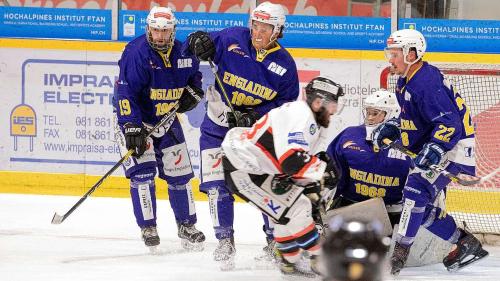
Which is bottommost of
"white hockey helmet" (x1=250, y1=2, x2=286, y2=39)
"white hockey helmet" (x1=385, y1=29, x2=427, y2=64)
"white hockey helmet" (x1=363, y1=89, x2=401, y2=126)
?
"white hockey helmet" (x1=363, y1=89, x2=401, y2=126)

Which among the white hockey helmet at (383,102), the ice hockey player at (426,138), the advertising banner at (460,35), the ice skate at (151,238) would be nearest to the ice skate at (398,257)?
the ice hockey player at (426,138)

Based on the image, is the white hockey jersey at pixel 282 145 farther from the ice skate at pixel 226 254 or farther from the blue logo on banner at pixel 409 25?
the blue logo on banner at pixel 409 25

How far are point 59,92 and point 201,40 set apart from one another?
2.38 meters

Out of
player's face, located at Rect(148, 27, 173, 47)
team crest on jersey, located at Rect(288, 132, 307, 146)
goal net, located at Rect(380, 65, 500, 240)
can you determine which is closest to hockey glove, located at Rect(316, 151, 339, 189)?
team crest on jersey, located at Rect(288, 132, 307, 146)

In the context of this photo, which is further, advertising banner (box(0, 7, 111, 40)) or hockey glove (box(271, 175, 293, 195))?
advertising banner (box(0, 7, 111, 40))

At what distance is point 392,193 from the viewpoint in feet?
13.7

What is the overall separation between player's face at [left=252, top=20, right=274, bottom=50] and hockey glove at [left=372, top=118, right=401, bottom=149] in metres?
0.64

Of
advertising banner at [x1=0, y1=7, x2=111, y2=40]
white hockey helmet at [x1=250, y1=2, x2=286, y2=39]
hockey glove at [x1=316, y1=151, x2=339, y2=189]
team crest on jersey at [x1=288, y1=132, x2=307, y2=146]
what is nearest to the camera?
team crest on jersey at [x1=288, y1=132, x2=307, y2=146]

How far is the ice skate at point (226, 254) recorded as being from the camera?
390 centimetres

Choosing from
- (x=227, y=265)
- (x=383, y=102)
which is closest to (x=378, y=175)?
(x=383, y=102)

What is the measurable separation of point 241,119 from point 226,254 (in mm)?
589

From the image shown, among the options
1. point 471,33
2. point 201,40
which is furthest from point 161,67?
point 471,33

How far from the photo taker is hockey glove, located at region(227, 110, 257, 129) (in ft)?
13.0

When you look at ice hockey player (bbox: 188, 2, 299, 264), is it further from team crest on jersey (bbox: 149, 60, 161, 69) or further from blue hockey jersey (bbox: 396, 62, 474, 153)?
blue hockey jersey (bbox: 396, 62, 474, 153)
